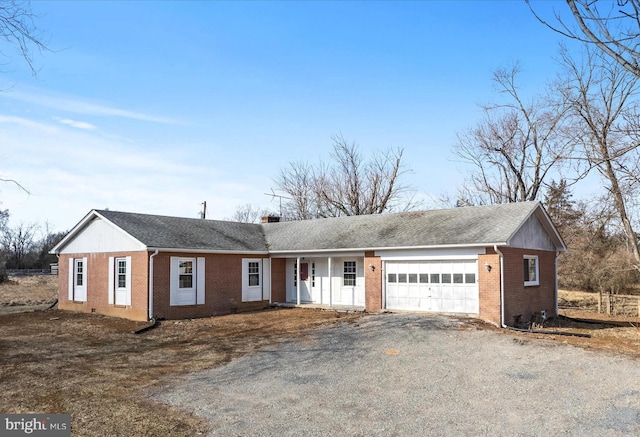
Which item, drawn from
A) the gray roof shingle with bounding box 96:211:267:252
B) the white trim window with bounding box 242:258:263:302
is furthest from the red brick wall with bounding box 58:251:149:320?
the white trim window with bounding box 242:258:263:302

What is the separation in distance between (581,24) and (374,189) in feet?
115

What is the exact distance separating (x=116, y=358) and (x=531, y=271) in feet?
49.2

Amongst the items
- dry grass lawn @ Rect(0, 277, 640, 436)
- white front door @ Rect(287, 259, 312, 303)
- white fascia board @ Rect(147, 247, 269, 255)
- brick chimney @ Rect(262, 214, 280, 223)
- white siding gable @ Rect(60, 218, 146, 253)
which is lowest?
dry grass lawn @ Rect(0, 277, 640, 436)

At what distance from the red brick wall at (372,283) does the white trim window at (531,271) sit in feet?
17.6

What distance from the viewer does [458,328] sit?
15797 millimetres

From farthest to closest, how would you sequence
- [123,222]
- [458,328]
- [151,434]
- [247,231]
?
[247,231] < [123,222] < [458,328] < [151,434]

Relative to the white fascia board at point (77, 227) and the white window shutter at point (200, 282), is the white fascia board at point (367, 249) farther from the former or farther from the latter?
the white fascia board at point (77, 227)

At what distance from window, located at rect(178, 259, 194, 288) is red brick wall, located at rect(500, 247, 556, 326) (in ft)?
39.0

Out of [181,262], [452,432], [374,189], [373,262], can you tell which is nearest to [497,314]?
[373,262]

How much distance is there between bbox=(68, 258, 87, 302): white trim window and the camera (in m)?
22.9

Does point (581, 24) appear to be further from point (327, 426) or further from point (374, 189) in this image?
point (374, 189)

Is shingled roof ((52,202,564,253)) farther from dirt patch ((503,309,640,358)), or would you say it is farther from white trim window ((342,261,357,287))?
dirt patch ((503,309,640,358))

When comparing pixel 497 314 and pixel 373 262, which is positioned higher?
pixel 373 262

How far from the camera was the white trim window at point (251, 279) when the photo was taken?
76.0ft
